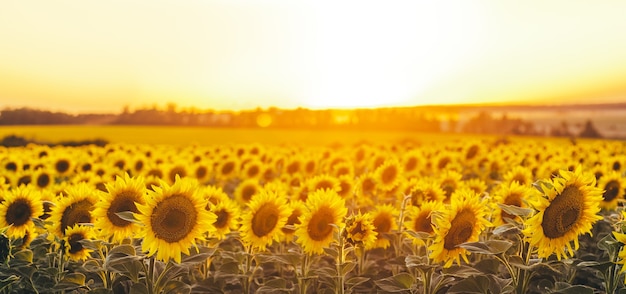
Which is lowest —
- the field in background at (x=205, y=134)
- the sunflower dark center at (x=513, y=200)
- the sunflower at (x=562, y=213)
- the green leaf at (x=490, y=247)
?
the field in background at (x=205, y=134)

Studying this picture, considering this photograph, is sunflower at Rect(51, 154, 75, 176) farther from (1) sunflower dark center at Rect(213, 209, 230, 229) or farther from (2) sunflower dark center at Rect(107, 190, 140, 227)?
(2) sunflower dark center at Rect(107, 190, 140, 227)

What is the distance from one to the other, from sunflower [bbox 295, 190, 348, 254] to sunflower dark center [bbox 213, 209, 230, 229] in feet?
3.50

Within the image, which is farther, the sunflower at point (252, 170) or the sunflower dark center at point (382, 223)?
the sunflower at point (252, 170)

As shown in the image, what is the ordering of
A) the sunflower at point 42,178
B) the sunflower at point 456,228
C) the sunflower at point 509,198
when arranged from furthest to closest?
the sunflower at point 42,178
the sunflower at point 509,198
the sunflower at point 456,228

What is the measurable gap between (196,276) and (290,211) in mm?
1483

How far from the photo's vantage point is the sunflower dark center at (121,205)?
577 cm

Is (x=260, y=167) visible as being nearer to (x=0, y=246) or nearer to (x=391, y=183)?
(x=391, y=183)

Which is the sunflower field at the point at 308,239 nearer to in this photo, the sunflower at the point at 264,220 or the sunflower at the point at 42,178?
the sunflower at the point at 264,220

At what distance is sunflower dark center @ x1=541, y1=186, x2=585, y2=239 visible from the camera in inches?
191

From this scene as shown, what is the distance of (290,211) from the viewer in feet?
22.3

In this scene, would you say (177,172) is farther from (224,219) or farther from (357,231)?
(357,231)

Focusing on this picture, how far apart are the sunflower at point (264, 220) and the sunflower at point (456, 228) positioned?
204 cm

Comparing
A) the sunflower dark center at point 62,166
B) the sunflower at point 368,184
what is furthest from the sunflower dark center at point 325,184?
the sunflower dark center at point 62,166

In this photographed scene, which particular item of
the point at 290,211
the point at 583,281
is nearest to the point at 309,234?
the point at 290,211
